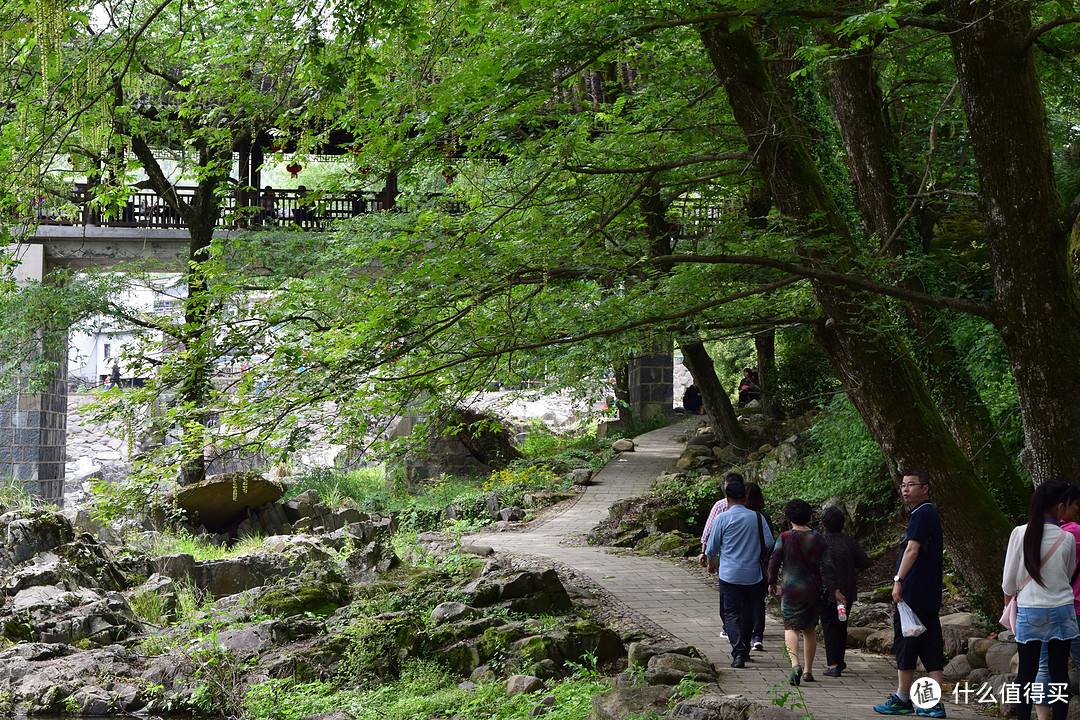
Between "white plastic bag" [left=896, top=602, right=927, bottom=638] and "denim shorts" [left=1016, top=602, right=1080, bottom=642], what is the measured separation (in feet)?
2.42

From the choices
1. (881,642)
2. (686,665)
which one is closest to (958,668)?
(881,642)

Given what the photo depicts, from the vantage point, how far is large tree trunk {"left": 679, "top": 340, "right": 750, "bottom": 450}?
53.6 feet

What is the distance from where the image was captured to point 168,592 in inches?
426

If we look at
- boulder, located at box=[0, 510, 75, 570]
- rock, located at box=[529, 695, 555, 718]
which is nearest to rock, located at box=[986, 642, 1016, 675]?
rock, located at box=[529, 695, 555, 718]

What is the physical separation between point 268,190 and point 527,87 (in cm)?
1298

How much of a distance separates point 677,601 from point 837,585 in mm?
3163

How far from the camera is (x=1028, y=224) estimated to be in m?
6.06

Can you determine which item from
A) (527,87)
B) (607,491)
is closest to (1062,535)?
(527,87)

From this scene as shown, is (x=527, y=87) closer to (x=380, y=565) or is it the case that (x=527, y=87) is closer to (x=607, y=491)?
(x=380, y=565)

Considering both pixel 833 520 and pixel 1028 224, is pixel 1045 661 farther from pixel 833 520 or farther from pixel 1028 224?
pixel 1028 224

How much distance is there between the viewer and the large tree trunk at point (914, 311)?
7.67m

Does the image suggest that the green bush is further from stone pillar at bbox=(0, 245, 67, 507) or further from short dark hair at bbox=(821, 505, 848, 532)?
stone pillar at bbox=(0, 245, 67, 507)

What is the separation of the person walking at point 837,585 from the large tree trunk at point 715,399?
9640 mm

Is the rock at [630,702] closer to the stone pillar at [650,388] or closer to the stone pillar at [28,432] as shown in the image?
the stone pillar at [28,432]
